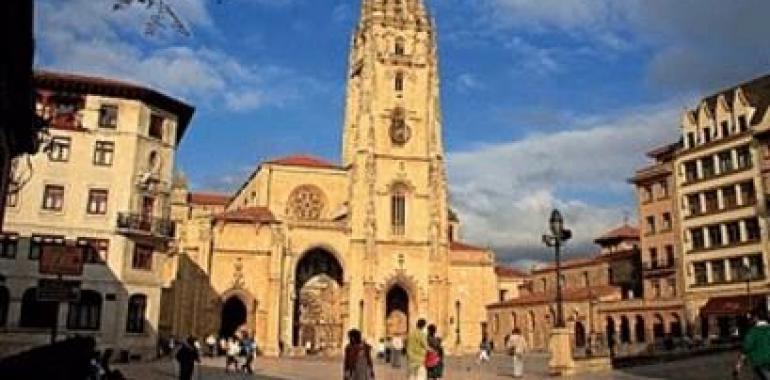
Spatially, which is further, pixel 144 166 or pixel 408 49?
pixel 408 49

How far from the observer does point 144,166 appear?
137ft

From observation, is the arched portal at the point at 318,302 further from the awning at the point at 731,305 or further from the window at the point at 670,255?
the awning at the point at 731,305

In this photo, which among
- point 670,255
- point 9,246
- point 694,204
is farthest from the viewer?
point 670,255

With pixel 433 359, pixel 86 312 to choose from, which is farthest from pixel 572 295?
pixel 433 359

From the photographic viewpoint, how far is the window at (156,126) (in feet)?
141

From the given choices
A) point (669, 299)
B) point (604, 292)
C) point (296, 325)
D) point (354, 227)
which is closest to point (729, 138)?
point (669, 299)

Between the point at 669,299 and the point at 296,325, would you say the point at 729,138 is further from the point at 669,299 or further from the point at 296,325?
the point at 296,325

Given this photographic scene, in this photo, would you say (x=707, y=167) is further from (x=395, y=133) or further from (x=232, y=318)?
(x=232, y=318)

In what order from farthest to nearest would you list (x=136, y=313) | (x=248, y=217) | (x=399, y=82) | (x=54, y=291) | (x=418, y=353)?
(x=399, y=82)
(x=248, y=217)
(x=136, y=313)
(x=418, y=353)
(x=54, y=291)

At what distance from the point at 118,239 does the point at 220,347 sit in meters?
17.2

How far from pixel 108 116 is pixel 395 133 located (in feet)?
95.2

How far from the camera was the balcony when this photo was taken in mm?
39844

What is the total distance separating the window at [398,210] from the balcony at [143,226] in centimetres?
2415

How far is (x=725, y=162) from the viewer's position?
49.6 meters
